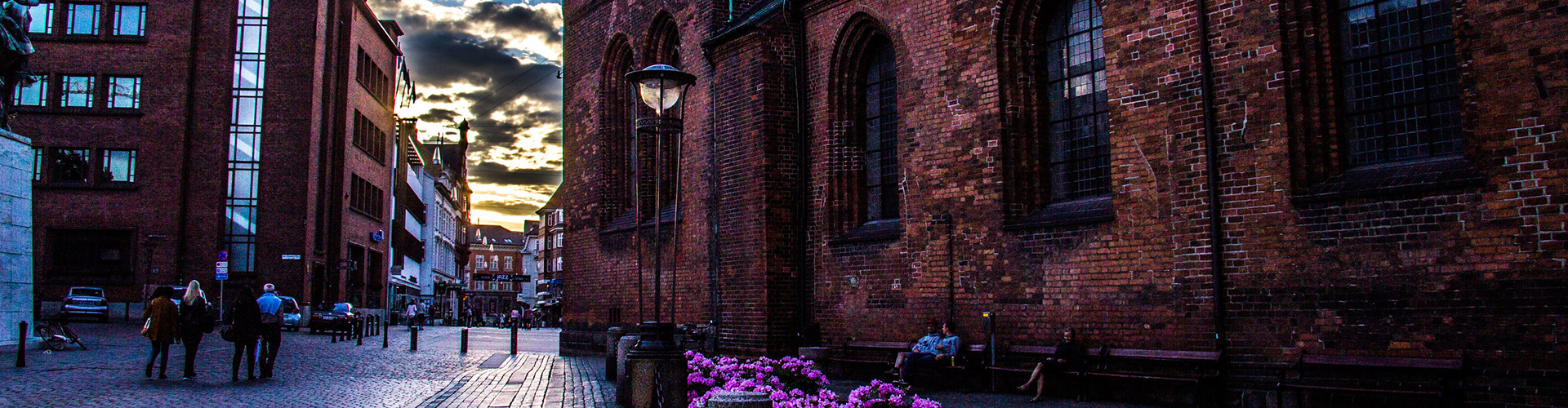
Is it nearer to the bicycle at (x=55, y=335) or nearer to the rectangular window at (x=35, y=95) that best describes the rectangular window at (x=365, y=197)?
the rectangular window at (x=35, y=95)

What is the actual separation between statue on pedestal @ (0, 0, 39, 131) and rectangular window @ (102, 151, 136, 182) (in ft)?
70.6

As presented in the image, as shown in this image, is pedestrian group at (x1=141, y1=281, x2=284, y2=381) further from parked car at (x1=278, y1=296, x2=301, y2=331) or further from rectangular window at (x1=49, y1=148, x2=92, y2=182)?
rectangular window at (x1=49, y1=148, x2=92, y2=182)

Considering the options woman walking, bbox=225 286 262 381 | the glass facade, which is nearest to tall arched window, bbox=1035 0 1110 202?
woman walking, bbox=225 286 262 381

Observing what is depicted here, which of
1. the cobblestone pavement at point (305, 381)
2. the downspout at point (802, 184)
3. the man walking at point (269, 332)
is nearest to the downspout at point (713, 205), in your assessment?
the downspout at point (802, 184)

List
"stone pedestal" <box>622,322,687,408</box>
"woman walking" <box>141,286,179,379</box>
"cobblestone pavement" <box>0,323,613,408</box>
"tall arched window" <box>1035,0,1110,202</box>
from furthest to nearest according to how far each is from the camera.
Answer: "woman walking" <box>141,286,179,379</box> < "tall arched window" <box>1035,0,1110,202</box> < "cobblestone pavement" <box>0,323,613,408</box> < "stone pedestal" <box>622,322,687,408</box>

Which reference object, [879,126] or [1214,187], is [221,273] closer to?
[879,126]

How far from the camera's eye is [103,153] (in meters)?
38.0

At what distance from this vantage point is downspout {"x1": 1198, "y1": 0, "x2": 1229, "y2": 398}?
35.0 feet

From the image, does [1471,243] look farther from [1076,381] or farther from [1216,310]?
[1076,381]

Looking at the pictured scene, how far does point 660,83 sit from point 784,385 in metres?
3.49

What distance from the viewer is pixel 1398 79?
400 inches

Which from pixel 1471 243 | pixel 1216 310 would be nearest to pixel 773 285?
pixel 1216 310

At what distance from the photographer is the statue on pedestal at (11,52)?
17.7m

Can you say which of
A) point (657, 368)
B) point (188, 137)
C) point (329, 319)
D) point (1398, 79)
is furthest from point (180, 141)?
point (1398, 79)
